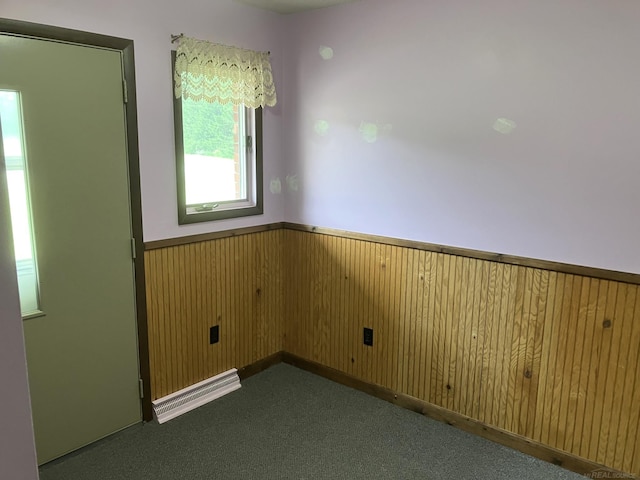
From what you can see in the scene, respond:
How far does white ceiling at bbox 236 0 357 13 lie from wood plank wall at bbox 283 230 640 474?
1403 millimetres

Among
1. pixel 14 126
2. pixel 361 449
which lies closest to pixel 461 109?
pixel 361 449

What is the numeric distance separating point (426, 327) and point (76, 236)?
1.90 m

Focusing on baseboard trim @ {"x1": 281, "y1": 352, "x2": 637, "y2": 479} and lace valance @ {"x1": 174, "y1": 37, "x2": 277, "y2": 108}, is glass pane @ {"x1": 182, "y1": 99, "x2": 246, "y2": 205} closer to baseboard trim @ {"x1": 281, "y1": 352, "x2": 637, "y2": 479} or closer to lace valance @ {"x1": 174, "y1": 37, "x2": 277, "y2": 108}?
lace valance @ {"x1": 174, "y1": 37, "x2": 277, "y2": 108}

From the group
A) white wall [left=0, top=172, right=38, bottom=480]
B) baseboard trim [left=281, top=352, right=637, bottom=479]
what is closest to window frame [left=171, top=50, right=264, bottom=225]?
baseboard trim [left=281, top=352, right=637, bottom=479]

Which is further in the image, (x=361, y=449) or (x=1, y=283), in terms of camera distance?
(x=361, y=449)

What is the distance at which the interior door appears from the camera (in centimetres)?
221

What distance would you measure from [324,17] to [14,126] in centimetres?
182

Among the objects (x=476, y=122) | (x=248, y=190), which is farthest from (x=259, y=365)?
(x=476, y=122)

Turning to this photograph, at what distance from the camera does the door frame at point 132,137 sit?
2.16 m

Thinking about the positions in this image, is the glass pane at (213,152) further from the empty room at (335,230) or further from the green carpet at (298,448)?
the green carpet at (298,448)

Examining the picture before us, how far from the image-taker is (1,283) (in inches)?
23.5

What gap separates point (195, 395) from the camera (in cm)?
302

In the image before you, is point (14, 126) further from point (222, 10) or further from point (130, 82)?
point (222, 10)

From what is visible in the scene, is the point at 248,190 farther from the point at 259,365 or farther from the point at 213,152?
the point at 259,365
